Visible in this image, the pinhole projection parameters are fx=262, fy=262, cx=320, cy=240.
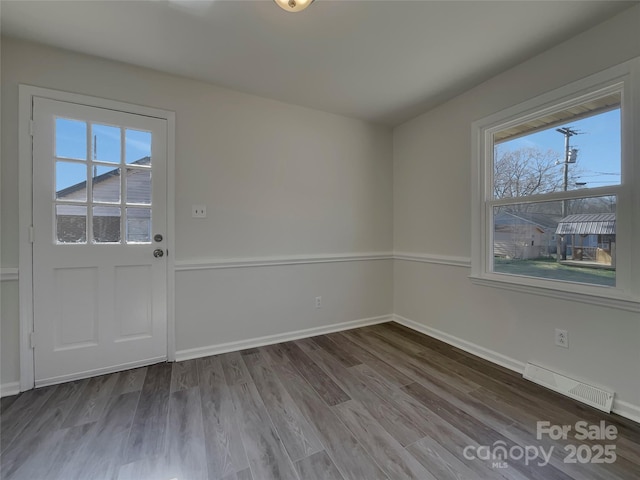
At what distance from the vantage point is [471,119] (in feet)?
8.00

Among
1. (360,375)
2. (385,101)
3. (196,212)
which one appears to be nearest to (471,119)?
(385,101)

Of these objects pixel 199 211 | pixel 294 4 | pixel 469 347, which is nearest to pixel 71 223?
pixel 199 211

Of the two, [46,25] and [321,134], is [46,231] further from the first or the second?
[321,134]

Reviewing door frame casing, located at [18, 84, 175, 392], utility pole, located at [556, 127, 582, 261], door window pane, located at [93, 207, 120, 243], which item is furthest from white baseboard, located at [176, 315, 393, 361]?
utility pole, located at [556, 127, 582, 261]

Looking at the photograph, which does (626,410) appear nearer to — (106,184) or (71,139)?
(106,184)

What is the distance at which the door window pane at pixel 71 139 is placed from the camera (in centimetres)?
192

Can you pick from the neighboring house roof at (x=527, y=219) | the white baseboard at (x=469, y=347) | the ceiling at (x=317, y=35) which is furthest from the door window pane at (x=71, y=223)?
the neighboring house roof at (x=527, y=219)

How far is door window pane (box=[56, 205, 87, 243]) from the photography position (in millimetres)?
1928

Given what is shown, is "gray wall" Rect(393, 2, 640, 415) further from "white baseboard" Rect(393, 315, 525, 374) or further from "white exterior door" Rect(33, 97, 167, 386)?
"white exterior door" Rect(33, 97, 167, 386)

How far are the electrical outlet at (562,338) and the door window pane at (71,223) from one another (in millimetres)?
3552

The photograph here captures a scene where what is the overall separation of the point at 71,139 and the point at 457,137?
3270 mm

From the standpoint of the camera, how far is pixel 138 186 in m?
2.14

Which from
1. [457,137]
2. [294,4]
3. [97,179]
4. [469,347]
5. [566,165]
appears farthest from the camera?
[457,137]

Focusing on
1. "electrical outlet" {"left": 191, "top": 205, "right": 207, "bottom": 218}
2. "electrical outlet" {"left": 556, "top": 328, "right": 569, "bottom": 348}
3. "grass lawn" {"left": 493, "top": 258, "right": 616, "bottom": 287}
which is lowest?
"electrical outlet" {"left": 556, "top": 328, "right": 569, "bottom": 348}
